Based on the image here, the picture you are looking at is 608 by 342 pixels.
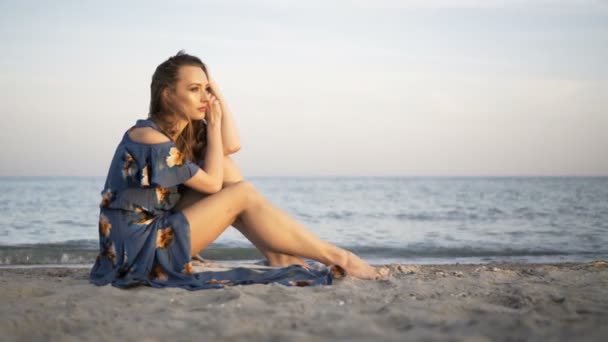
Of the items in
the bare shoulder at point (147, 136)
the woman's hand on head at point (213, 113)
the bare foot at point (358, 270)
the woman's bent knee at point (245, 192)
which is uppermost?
the woman's hand on head at point (213, 113)

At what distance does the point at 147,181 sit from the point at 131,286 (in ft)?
2.11

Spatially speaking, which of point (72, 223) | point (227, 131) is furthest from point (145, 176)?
point (72, 223)

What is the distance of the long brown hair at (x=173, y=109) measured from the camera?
13.3ft

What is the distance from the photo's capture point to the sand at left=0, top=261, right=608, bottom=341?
2465mm

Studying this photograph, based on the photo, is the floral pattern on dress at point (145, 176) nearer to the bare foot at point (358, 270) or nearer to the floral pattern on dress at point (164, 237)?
the floral pattern on dress at point (164, 237)

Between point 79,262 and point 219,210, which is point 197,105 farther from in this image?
point 79,262

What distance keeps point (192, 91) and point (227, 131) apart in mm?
432

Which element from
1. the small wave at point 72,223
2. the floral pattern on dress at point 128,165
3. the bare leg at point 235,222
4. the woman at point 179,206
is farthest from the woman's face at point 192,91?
the small wave at point 72,223

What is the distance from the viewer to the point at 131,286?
11.9 ft

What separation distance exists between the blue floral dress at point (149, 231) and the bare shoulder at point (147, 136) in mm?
30

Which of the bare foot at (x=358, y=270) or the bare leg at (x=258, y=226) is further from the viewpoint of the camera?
the bare foot at (x=358, y=270)

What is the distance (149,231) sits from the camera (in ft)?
12.3

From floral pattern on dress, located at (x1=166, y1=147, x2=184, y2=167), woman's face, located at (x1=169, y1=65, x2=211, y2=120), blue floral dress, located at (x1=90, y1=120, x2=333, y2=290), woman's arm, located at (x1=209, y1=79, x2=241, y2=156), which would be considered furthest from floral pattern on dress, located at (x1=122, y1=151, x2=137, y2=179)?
woman's arm, located at (x1=209, y1=79, x2=241, y2=156)

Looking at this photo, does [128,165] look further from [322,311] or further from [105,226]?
[322,311]
